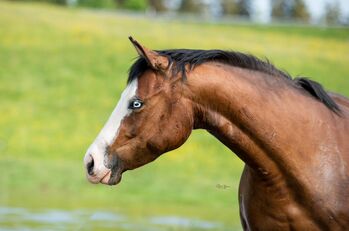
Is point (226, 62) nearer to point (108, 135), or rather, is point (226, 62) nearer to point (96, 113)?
point (108, 135)

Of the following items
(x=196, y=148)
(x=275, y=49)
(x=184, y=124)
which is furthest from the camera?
(x=275, y=49)

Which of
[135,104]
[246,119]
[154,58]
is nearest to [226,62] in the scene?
[246,119]

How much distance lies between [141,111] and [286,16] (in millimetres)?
89090

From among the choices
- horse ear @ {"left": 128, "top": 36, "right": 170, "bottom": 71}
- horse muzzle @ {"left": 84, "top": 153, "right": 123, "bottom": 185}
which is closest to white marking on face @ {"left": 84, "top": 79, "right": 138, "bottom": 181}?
horse muzzle @ {"left": 84, "top": 153, "right": 123, "bottom": 185}

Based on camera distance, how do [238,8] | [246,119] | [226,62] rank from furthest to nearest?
[238,8] < [226,62] < [246,119]

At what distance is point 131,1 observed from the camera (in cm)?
7288

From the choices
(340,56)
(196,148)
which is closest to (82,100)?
(196,148)

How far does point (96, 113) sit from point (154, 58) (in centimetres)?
2285

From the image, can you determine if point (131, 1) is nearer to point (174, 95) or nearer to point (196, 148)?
point (196, 148)

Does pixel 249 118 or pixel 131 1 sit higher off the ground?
pixel 249 118

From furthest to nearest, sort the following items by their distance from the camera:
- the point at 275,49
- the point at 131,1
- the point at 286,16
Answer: the point at 286,16 → the point at 131,1 → the point at 275,49

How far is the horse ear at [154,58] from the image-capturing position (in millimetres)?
4837

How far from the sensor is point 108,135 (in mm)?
4930

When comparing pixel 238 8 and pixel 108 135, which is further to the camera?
pixel 238 8
